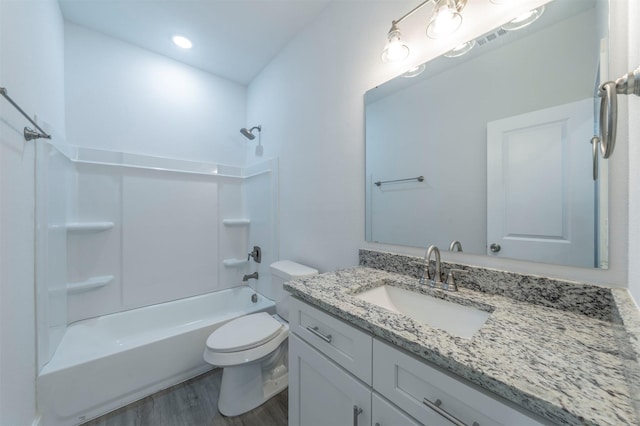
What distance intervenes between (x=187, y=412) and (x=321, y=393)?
1.13 metres

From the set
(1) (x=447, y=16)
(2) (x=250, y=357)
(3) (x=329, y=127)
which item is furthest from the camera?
(3) (x=329, y=127)

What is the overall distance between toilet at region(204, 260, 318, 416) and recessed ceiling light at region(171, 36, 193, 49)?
6.74 feet

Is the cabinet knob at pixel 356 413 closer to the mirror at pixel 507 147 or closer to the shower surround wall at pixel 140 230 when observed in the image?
the mirror at pixel 507 147

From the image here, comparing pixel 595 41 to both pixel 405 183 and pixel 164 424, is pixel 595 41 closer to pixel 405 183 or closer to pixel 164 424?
pixel 405 183

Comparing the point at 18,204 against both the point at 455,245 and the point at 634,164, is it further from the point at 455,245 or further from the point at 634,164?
the point at 634,164

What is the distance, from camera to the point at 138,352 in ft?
5.01

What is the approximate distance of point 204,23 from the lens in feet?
5.83

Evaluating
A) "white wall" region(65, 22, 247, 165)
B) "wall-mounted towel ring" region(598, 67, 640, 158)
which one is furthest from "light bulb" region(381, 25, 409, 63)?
"white wall" region(65, 22, 247, 165)

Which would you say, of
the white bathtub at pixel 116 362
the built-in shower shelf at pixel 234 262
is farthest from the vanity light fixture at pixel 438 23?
the built-in shower shelf at pixel 234 262

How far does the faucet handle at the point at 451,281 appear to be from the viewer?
96 centimetres

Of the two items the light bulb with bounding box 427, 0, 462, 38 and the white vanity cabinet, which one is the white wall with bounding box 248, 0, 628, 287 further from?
the white vanity cabinet

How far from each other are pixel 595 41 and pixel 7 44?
2.22 meters

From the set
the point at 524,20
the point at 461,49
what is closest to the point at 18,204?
the point at 461,49

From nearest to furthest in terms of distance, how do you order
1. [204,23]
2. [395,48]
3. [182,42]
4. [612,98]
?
[612,98] → [395,48] → [204,23] → [182,42]
